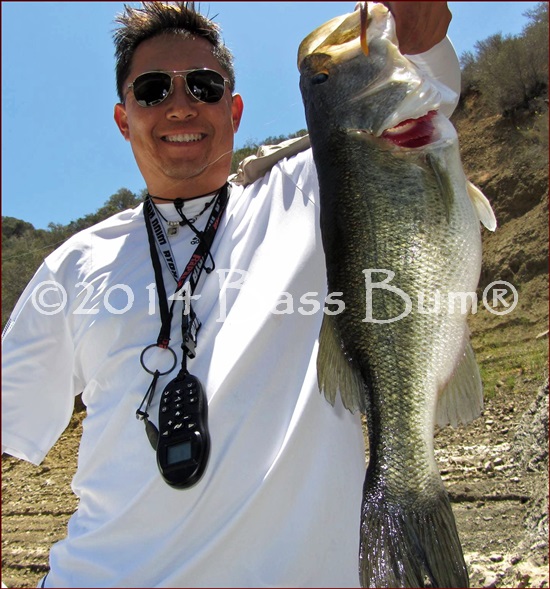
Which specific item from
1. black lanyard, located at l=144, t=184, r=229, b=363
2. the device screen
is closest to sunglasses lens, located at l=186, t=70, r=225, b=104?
black lanyard, located at l=144, t=184, r=229, b=363

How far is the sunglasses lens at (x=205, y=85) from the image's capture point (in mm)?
2107

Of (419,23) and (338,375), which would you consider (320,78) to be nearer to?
(419,23)

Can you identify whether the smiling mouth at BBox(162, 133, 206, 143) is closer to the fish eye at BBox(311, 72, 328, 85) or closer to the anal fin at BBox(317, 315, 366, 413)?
the fish eye at BBox(311, 72, 328, 85)

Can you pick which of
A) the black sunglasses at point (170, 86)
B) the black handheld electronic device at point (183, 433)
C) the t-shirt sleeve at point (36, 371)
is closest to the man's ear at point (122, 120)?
the black sunglasses at point (170, 86)

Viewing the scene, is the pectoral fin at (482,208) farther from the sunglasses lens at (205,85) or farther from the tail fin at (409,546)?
the sunglasses lens at (205,85)

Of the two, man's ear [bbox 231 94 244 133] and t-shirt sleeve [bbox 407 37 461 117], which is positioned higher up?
man's ear [bbox 231 94 244 133]

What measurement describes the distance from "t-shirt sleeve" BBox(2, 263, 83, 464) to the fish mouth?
1.18m

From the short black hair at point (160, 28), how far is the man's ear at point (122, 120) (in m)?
0.04

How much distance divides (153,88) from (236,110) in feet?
1.31

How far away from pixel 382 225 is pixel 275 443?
64 centimetres

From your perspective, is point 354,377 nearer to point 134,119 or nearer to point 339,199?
point 339,199

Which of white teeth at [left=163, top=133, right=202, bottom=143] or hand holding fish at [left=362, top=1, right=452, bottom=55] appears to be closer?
hand holding fish at [left=362, top=1, right=452, bottom=55]

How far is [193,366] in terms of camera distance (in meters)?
1.71

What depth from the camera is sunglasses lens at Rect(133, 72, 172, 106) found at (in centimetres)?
210
